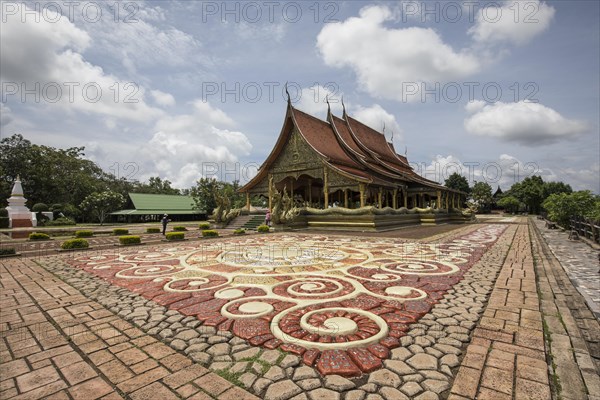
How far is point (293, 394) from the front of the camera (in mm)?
1866

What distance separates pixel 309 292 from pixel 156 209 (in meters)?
36.3

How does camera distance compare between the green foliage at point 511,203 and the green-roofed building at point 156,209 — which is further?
the green foliage at point 511,203

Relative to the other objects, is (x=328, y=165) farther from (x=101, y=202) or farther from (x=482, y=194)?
(x=482, y=194)

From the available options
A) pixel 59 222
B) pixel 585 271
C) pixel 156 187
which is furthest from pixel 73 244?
pixel 156 187

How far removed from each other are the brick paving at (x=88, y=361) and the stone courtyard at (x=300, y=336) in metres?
0.01

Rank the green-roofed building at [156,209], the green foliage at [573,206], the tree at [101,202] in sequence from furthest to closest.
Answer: the green-roofed building at [156,209], the tree at [101,202], the green foliage at [573,206]

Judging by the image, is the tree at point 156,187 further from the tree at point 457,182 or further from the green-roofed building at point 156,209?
A: the tree at point 457,182

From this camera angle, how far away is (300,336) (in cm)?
266

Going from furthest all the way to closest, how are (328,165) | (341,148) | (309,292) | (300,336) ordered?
(341,148)
(328,165)
(309,292)
(300,336)

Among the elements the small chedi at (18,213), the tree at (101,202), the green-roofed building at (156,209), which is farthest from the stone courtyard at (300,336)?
the green-roofed building at (156,209)

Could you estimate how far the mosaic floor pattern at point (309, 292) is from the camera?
8.37ft

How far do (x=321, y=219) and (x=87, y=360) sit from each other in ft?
48.5

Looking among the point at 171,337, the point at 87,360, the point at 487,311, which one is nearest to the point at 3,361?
the point at 87,360

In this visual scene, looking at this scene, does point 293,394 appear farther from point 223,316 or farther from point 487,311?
point 487,311
